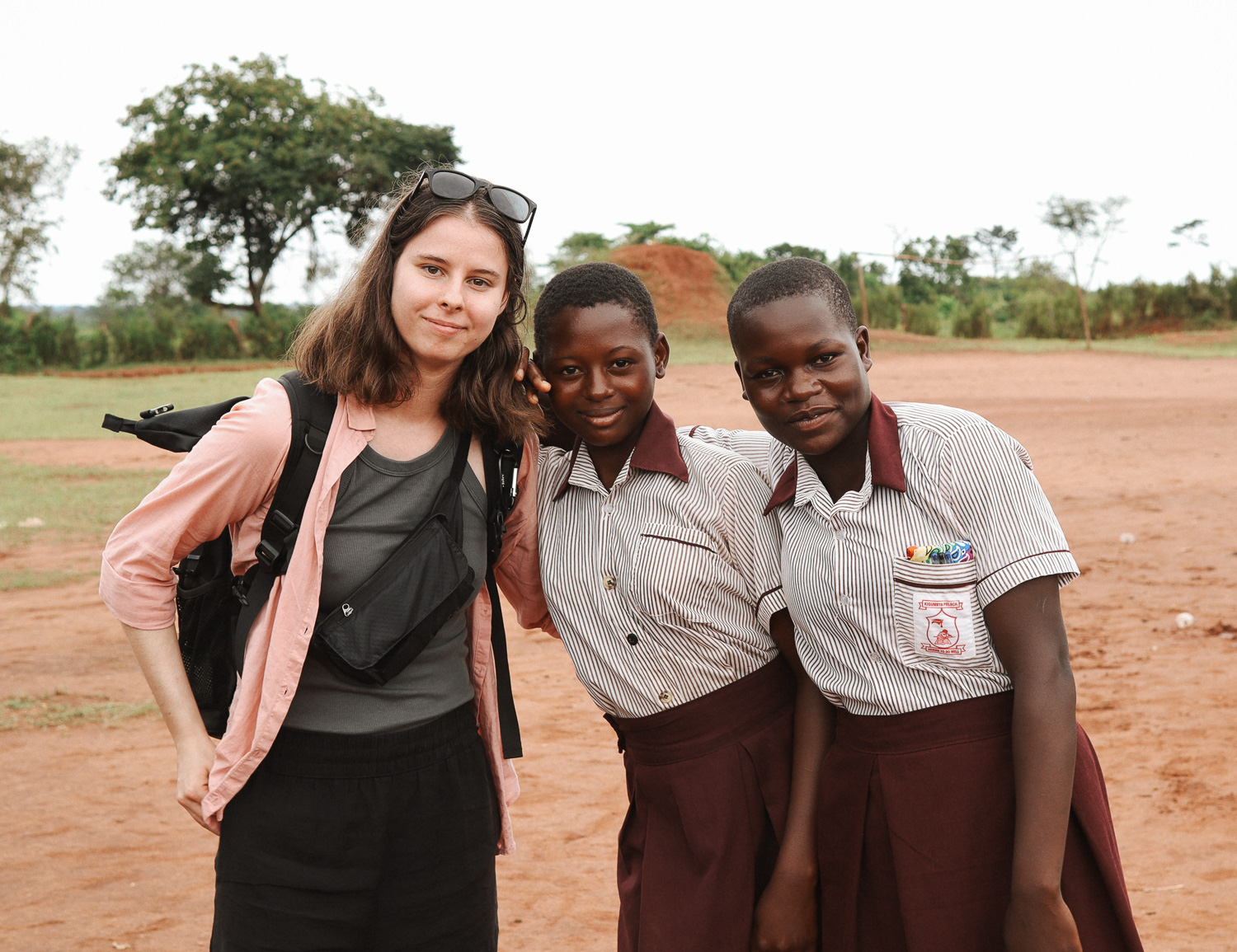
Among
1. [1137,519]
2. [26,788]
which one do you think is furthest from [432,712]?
[1137,519]

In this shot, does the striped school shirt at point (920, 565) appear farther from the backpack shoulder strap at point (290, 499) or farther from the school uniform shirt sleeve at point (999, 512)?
the backpack shoulder strap at point (290, 499)

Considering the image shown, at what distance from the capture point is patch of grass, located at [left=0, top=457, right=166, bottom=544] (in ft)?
33.2

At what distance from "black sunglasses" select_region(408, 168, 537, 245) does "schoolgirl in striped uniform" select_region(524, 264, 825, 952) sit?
0.23m

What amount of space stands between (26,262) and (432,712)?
3911cm

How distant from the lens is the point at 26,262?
3566 centimetres

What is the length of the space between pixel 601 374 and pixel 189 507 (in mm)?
822

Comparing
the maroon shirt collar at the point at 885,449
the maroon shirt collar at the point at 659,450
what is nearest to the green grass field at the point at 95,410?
the maroon shirt collar at the point at 659,450

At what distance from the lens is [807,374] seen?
2008mm

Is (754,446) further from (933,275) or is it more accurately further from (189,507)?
(933,275)

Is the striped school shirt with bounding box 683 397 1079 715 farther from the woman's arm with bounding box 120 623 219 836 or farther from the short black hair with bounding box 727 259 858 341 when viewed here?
the woman's arm with bounding box 120 623 219 836

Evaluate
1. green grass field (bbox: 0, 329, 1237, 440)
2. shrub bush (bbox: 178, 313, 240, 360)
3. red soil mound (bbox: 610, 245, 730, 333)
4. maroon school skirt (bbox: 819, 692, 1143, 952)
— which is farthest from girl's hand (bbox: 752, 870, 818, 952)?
shrub bush (bbox: 178, 313, 240, 360)

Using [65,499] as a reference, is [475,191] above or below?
above

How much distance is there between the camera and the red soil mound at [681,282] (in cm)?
2973

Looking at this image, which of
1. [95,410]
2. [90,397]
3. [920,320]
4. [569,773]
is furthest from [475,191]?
[920,320]
